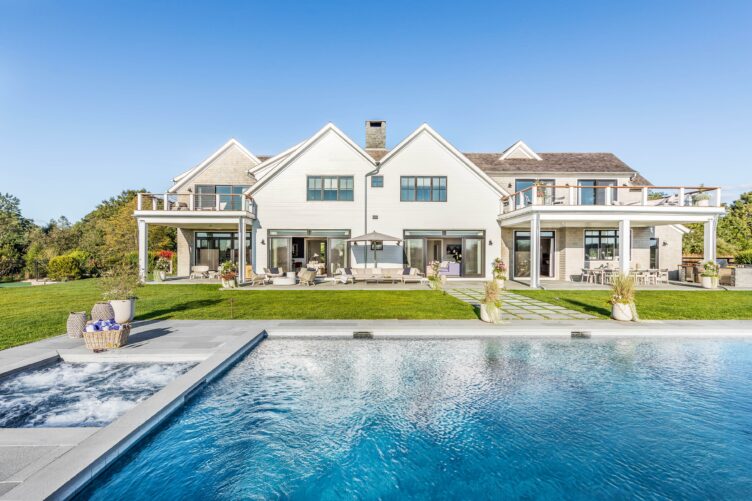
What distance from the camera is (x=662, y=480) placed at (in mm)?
3379

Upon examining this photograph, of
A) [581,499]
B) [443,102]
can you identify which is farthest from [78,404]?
[443,102]

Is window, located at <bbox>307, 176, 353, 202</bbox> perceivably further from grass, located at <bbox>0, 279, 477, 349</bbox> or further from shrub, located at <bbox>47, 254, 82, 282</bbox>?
shrub, located at <bbox>47, 254, 82, 282</bbox>

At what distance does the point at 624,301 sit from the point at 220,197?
64.4ft

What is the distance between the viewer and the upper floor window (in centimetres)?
1981

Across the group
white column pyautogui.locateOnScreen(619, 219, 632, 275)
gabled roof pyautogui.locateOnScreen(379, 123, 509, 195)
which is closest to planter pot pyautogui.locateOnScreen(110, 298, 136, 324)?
gabled roof pyautogui.locateOnScreen(379, 123, 509, 195)

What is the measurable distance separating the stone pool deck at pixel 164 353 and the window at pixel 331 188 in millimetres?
12517

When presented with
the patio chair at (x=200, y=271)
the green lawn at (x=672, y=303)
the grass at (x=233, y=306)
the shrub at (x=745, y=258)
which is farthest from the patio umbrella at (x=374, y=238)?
the shrub at (x=745, y=258)

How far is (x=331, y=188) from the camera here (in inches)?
806

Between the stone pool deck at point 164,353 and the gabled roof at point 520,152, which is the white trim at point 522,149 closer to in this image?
the gabled roof at point 520,152

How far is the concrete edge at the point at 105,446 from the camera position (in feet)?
8.66

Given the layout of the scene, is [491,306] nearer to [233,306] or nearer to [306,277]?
[233,306]

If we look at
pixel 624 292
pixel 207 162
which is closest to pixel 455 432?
pixel 624 292

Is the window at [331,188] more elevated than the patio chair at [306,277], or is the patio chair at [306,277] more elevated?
the window at [331,188]

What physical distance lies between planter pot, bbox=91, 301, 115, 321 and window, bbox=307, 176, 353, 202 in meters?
13.8
